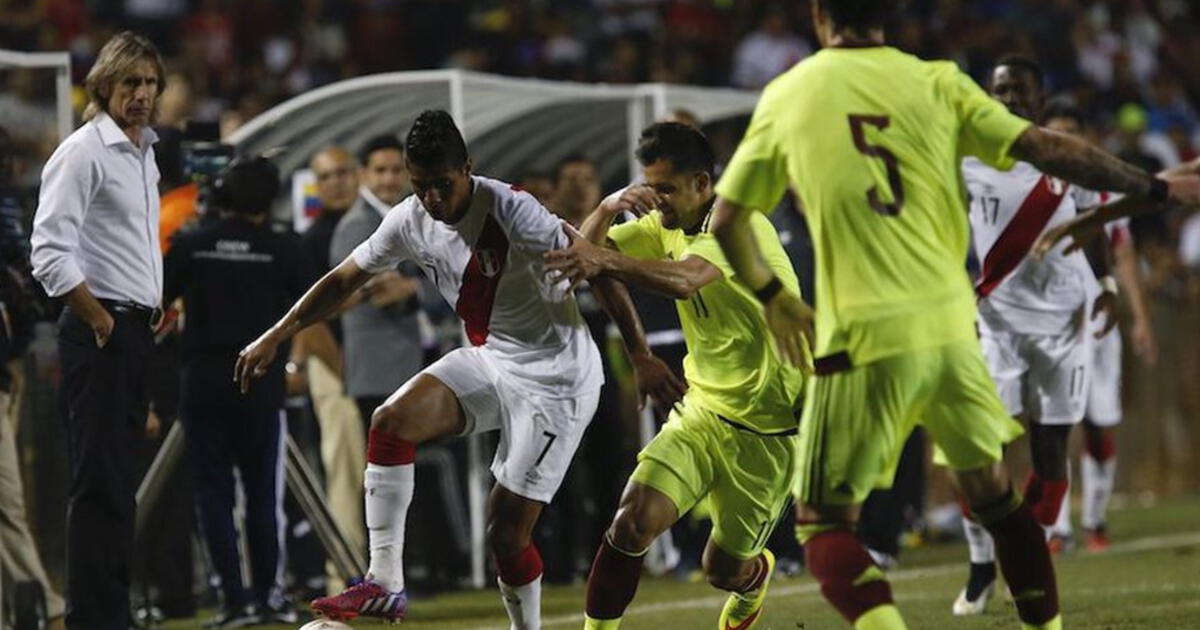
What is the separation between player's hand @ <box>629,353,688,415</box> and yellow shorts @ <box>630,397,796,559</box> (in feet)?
0.83

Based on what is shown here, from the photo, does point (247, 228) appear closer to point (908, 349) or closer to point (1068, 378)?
point (1068, 378)

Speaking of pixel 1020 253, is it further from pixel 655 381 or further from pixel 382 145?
pixel 382 145

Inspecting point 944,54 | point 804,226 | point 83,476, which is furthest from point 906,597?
point 944,54

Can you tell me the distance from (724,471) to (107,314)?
98.8 inches

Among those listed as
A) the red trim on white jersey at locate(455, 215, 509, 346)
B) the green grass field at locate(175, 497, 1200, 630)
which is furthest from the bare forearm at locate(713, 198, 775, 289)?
the green grass field at locate(175, 497, 1200, 630)

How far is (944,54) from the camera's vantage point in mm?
22375

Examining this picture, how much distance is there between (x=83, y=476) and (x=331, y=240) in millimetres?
3939

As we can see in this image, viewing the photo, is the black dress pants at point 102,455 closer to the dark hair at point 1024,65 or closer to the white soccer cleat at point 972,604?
the white soccer cleat at point 972,604

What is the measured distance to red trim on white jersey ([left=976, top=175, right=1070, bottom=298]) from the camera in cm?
1078

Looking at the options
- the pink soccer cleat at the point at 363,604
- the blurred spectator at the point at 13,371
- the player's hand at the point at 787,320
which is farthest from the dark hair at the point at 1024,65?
the blurred spectator at the point at 13,371

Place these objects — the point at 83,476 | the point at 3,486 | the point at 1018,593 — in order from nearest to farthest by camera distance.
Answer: the point at 1018,593 < the point at 83,476 < the point at 3,486

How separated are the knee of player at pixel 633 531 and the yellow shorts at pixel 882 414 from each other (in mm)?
1456

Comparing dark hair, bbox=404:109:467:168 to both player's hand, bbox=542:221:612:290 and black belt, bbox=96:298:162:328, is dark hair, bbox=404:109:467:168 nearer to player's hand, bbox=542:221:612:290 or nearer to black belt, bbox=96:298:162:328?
player's hand, bbox=542:221:612:290

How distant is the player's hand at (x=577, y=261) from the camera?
304 inches
